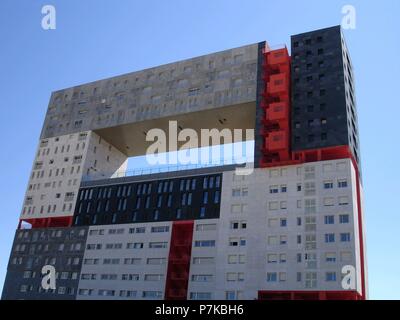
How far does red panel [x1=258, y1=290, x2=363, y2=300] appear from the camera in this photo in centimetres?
6275

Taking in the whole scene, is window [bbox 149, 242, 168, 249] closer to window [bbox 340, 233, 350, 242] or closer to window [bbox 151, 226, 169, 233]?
window [bbox 151, 226, 169, 233]

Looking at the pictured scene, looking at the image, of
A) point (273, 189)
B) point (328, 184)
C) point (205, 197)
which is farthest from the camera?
point (205, 197)

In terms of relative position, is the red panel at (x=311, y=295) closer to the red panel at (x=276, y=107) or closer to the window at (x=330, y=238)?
the window at (x=330, y=238)

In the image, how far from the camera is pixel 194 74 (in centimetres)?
9456

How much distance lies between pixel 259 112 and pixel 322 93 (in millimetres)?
11808

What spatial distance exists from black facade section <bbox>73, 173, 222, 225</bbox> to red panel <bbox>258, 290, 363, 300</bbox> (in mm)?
16754

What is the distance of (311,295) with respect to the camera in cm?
6481

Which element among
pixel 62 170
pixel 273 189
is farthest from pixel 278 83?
pixel 62 170

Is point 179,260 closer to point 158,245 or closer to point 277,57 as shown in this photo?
point 158,245

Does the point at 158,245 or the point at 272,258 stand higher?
the point at 158,245

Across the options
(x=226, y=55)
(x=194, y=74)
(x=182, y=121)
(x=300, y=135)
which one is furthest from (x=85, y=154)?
(x=300, y=135)

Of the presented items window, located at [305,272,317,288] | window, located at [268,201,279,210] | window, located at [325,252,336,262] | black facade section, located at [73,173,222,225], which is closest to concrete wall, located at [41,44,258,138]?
black facade section, located at [73,173,222,225]

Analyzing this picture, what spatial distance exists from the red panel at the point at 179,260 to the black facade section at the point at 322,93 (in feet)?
80.7

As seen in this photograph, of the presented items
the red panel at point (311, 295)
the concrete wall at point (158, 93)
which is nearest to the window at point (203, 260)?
the red panel at point (311, 295)
